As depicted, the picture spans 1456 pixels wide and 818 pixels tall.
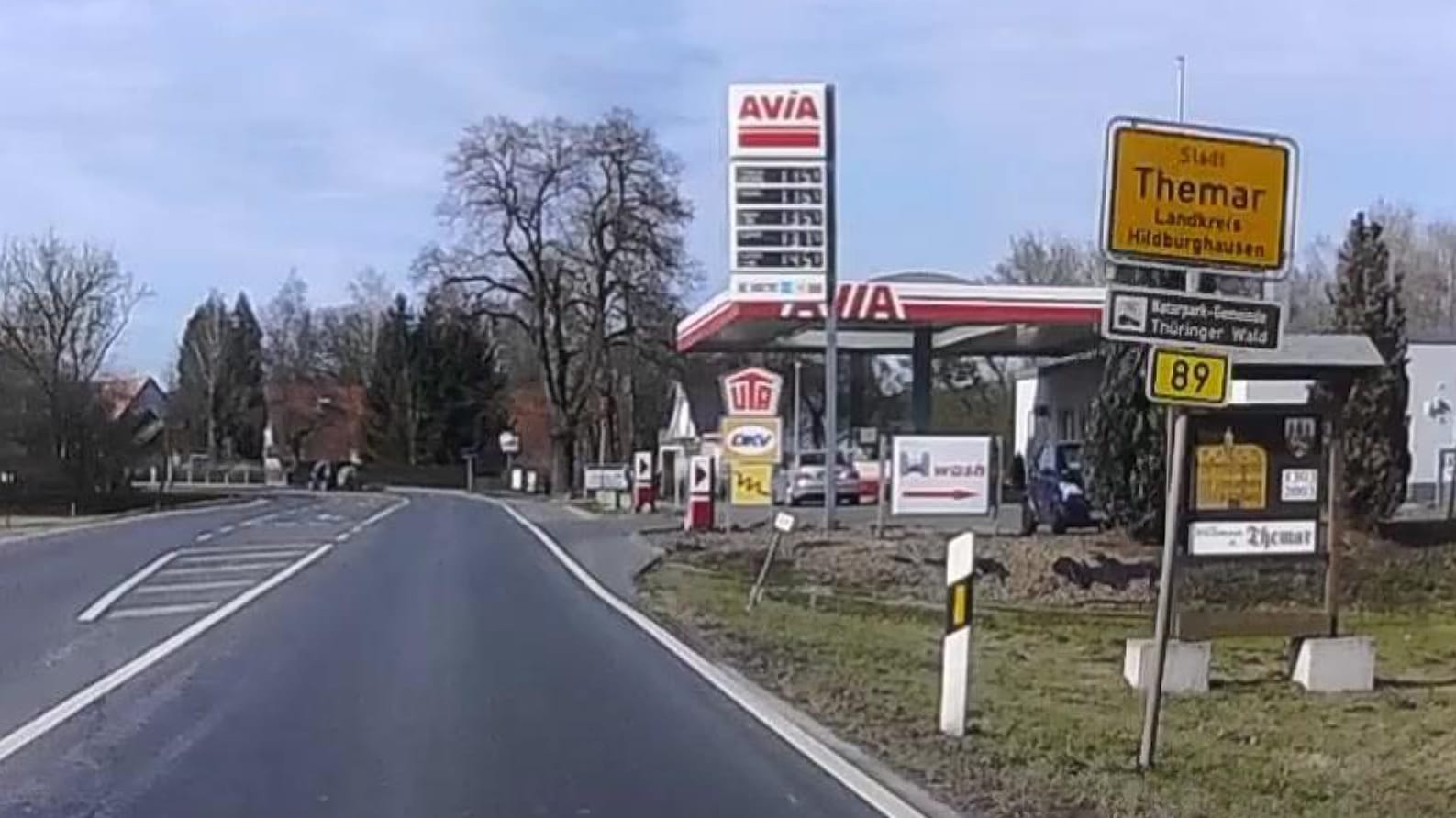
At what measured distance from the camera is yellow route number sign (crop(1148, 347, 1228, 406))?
11117 mm

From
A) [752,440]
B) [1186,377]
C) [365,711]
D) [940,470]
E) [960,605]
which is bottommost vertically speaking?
[365,711]

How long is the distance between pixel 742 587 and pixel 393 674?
40.6 ft

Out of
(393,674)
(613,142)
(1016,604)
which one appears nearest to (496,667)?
(393,674)

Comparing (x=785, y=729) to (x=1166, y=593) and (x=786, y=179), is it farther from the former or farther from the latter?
(x=786, y=179)

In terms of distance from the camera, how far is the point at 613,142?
8038 centimetres

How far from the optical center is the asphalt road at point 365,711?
1038 cm

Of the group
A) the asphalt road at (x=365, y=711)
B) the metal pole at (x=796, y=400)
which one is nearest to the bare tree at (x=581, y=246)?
the metal pole at (x=796, y=400)

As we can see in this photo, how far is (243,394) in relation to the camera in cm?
13100

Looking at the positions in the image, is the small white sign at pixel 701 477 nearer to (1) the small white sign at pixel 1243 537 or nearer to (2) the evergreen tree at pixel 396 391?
(1) the small white sign at pixel 1243 537

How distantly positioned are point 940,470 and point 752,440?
3.36 meters

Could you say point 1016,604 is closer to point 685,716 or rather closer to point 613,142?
point 685,716

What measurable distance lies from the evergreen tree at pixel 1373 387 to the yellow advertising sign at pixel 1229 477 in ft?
51.4

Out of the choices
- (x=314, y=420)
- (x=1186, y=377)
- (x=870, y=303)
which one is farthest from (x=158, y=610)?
(x=314, y=420)

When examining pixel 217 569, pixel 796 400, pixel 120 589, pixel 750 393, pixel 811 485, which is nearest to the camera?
pixel 120 589
